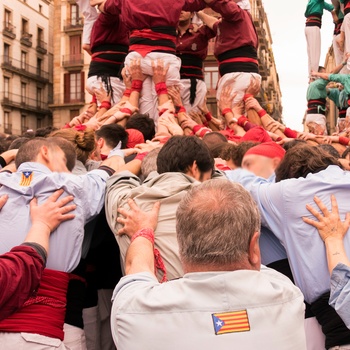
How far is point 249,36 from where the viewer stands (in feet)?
25.3

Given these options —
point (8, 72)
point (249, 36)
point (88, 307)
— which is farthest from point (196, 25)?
point (8, 72)

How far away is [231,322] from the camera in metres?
1.61

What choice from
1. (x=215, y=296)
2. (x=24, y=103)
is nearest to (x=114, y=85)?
(x=215, y=296)

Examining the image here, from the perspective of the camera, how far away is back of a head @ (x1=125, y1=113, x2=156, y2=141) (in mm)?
6393

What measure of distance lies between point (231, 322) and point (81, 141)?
224 centimetres

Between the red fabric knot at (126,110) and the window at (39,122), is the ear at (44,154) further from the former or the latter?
the window at (39,122)

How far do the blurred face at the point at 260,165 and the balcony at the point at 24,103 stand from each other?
3850cm

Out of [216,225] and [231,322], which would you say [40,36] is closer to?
[216,225]

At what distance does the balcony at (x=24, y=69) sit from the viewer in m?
40.1

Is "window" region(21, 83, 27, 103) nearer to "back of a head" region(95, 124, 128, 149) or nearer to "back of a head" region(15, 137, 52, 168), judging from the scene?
"back of a head" region(95, 124, 128, 149)

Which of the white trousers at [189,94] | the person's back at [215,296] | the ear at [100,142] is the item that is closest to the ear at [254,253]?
the person's back at [215,296]

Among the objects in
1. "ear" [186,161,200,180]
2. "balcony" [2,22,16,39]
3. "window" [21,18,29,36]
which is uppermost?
"window" [21,18,29,36]

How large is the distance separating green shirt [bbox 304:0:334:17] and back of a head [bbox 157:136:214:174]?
12065 millimetres

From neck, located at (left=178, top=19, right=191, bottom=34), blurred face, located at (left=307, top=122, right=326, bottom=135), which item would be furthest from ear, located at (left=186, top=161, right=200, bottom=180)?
blurred face, located at (left=307, top=122, right=326, bottom=135)
